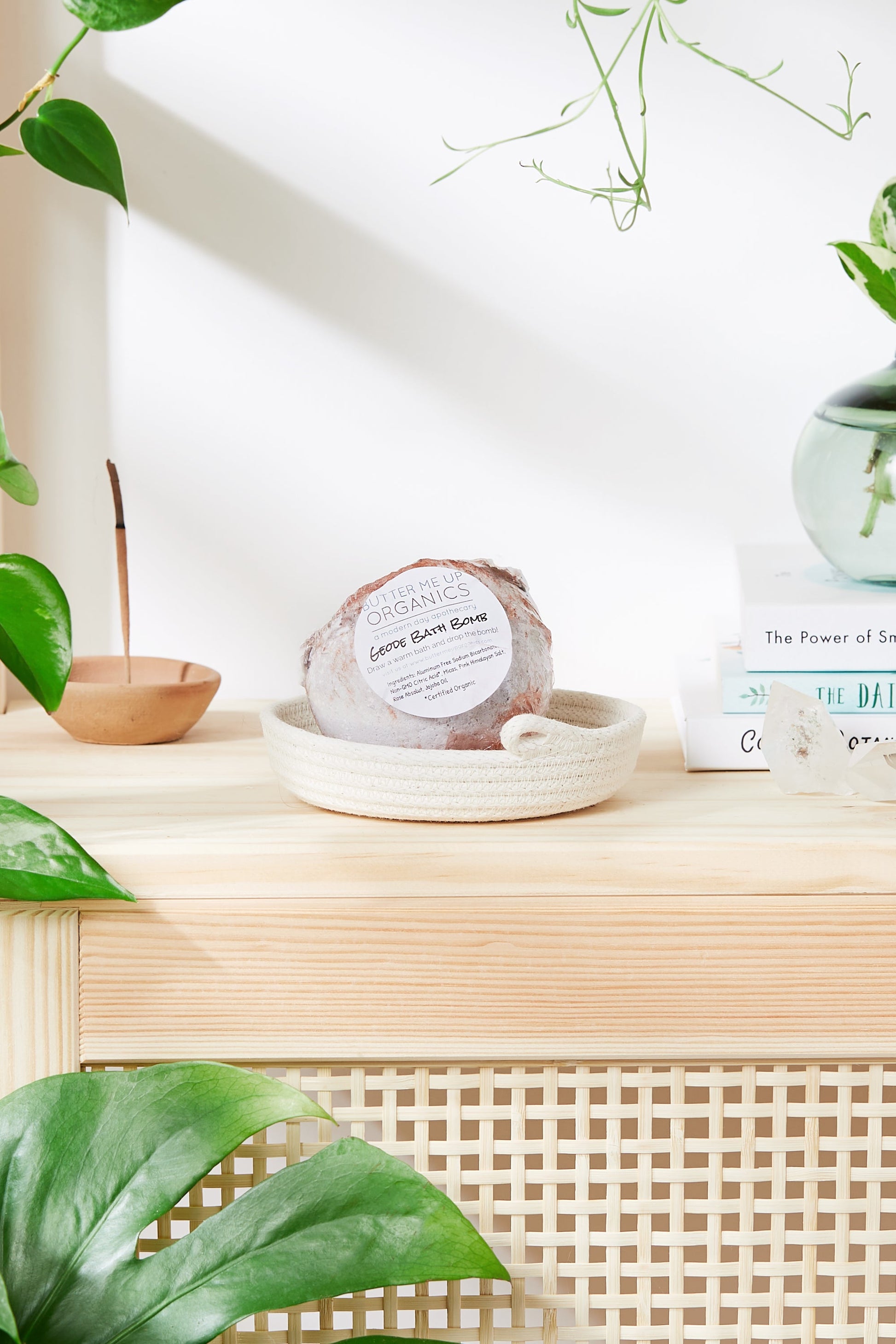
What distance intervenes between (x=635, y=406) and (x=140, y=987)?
681mm

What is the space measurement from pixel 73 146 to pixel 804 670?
59cm

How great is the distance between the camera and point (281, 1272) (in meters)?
0.56

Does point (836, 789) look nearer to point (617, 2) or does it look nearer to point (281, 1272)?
point (281, 1272)

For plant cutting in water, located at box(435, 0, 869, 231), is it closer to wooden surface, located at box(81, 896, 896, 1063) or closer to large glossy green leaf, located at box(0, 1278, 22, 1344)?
wooden surface, located at box(81, 896, 896, 1063)

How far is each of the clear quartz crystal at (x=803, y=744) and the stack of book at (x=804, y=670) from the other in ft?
0.18

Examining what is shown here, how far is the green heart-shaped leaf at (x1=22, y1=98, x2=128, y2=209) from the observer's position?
27.6 inches

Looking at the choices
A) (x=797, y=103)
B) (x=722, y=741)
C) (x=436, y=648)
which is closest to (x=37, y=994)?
(x=436, y=648)

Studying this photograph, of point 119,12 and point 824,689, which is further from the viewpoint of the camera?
point 824,689

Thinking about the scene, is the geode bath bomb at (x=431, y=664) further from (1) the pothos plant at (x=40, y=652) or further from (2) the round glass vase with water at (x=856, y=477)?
(2) the round glass vase with water at (x=856, y=477)

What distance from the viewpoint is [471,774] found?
68 centimetres

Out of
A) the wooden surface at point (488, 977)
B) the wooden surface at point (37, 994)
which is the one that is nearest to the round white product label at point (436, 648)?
the wooden surface at point (488, 977)

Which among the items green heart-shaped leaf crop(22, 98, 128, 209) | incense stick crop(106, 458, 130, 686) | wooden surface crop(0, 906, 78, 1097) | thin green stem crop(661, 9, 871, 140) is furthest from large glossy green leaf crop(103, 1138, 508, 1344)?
thin green stem crop(661, 9, 871, 140)

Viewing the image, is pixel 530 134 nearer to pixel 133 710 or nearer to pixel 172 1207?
pixel 133 710

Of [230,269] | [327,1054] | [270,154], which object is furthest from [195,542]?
[327,1054]
